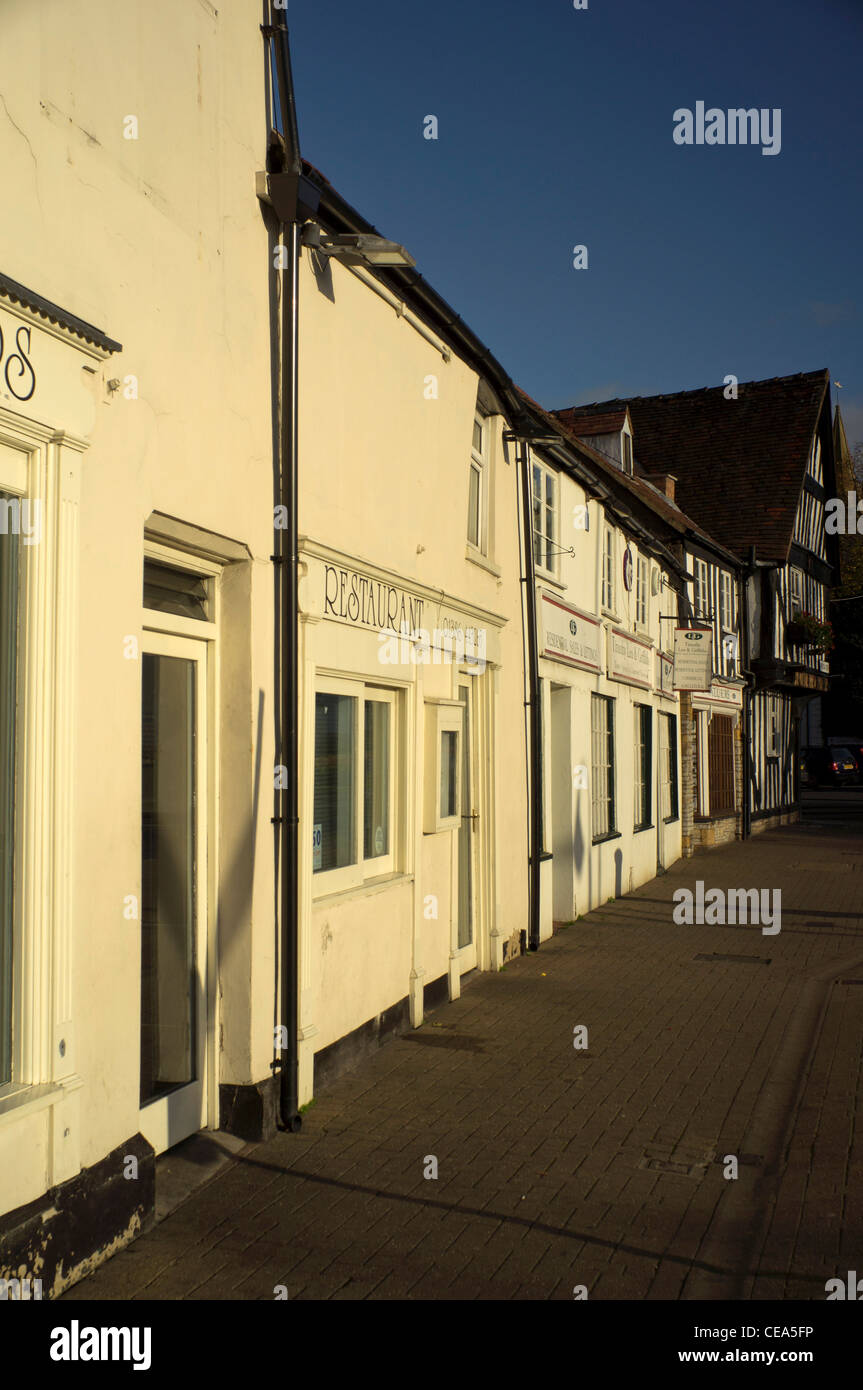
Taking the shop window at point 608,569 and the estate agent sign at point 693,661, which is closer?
the shop window at point 608,569

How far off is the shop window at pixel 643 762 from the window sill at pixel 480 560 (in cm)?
777

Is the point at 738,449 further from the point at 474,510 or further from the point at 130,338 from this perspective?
the point at 130,338

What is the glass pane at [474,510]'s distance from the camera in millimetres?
10844

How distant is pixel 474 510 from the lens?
11.0 m

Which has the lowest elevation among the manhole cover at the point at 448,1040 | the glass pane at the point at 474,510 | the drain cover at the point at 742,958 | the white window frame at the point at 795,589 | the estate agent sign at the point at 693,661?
the drain cover at the point at 742,958

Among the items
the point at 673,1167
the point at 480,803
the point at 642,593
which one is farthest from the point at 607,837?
the point at 673,1167

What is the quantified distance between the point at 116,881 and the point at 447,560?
5223 millimetres

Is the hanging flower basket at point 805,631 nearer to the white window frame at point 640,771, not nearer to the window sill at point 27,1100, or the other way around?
the white window frame at point 640,771

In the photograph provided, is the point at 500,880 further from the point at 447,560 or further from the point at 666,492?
the point at 666,492

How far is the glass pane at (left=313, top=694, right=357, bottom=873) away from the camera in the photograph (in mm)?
7301

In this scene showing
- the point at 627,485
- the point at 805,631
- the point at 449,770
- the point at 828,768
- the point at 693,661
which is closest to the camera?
the point at 449,770

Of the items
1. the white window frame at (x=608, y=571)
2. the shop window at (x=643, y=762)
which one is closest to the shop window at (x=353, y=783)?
the white window frame at (x=608, y=571)

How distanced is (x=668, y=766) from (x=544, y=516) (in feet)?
30.6
